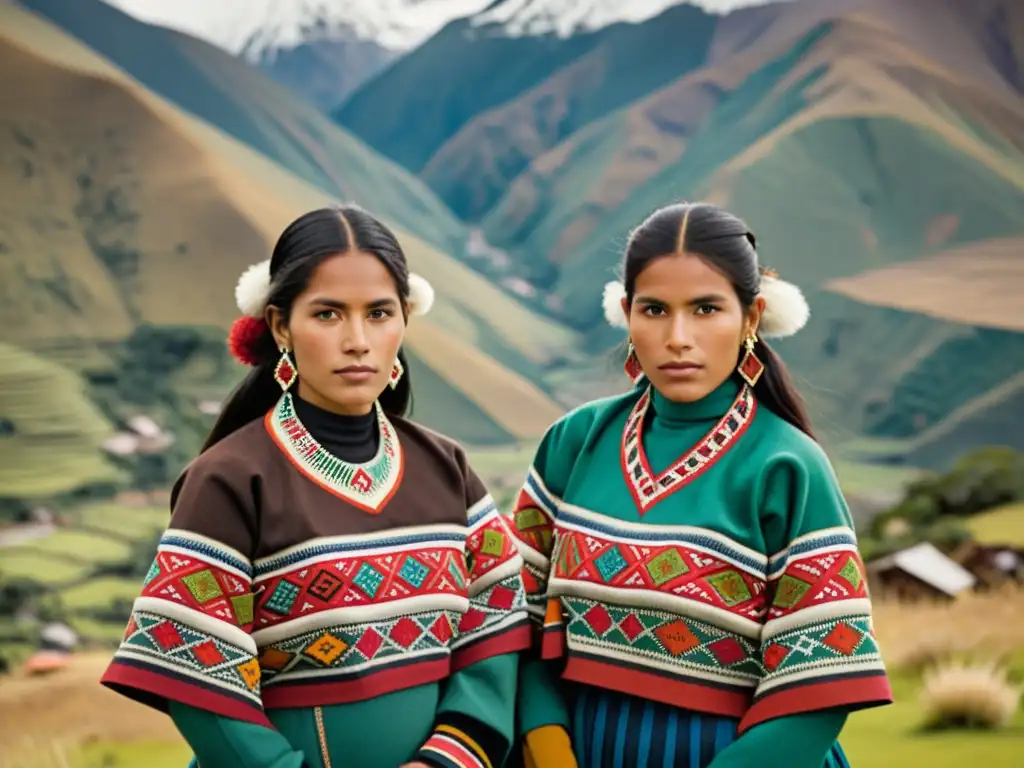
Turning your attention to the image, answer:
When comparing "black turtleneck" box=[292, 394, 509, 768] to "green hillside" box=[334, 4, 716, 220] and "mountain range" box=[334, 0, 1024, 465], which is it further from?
"green hillside" box=[334, 4, 716, 220]

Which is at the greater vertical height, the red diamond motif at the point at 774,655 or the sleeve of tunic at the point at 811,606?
the sleeve of tunic at the point at 811,606

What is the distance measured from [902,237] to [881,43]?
1611 millimetres

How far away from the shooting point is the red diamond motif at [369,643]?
174 centimetres

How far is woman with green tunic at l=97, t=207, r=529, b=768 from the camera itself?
1.64 metres

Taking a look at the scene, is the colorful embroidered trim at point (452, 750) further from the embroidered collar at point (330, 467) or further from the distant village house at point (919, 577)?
the distant village house at point (919, 577)

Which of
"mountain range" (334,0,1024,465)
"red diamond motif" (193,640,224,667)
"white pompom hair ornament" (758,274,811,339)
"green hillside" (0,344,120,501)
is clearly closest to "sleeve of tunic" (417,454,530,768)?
"red diamond motif" (193,640,224,667)

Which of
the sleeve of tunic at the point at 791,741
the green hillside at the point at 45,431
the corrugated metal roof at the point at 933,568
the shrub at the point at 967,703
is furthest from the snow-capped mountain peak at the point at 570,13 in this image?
the sleeve of tunic at the point at 791,741

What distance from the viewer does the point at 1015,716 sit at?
13.8ft

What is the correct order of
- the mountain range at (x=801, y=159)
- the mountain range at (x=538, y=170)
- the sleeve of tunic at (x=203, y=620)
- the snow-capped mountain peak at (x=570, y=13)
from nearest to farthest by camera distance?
the sleeve of tunic at (x=203, y=620)
the mountain range at (x=538, y=170)
the mountain range at (x=801, y=159)
the snow-capped mountain peak at (x=570, y=13)

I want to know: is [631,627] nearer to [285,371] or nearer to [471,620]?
[471,620]

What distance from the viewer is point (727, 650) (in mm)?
1817

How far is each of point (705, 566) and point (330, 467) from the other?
60cm

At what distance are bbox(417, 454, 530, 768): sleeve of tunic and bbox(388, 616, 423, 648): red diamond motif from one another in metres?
0.11

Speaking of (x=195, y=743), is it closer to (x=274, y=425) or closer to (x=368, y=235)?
(x=274, y=425)
